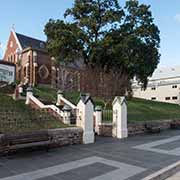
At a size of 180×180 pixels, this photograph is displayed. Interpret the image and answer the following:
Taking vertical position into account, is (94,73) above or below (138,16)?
below

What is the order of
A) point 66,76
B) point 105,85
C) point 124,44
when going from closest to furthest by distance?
1. point 105,85
2. point 124,44
3. point 66,76

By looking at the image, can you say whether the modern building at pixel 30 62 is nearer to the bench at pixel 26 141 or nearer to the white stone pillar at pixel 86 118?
the white stone pillar at pixel 86 118

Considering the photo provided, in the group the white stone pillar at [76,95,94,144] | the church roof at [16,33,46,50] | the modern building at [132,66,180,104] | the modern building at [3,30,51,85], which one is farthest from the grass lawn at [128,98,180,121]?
the church roof at [16,33,46,50]

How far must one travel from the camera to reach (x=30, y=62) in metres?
48.6

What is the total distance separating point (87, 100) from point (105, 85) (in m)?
9.79

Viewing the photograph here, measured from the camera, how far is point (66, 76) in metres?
41.7

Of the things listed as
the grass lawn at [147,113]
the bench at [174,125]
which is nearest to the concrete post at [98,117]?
the grass lawn at [147,113]

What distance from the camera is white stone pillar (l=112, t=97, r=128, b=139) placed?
15148 millimetres

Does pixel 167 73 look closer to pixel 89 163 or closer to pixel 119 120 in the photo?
pixel 119 120

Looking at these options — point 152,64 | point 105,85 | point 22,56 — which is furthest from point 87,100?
point 22,56

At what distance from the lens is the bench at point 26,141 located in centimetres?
930

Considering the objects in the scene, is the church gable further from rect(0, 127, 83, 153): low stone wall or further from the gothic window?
rect(0, 127, 83, 153): low stone wall

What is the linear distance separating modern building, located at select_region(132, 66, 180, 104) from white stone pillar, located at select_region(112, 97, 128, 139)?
126ft

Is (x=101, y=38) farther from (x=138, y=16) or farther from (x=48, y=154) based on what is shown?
(x=48, y=154)
